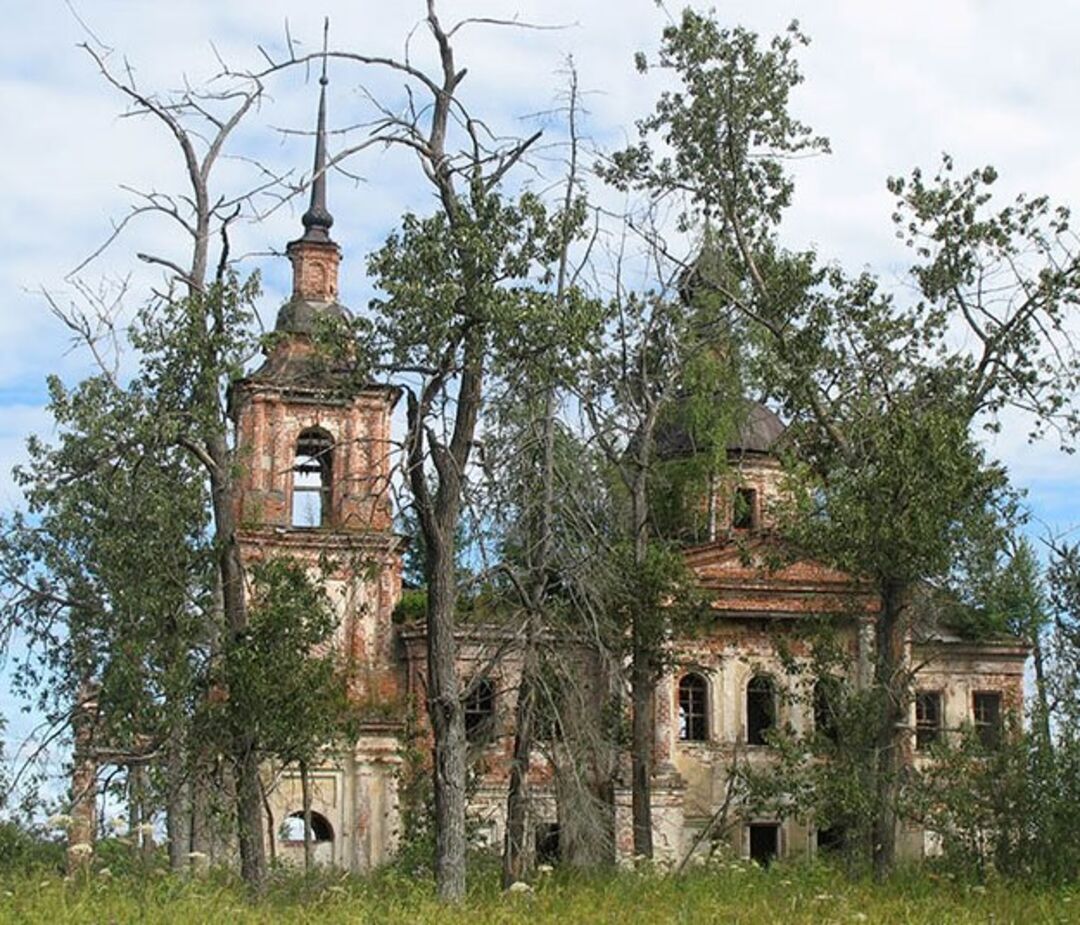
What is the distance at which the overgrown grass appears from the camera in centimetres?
1175

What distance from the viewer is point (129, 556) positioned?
2189 cm

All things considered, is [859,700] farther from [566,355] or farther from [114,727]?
[114,727]

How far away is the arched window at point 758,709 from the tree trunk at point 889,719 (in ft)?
34.4

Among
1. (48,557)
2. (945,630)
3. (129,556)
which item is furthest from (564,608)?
(945,630)

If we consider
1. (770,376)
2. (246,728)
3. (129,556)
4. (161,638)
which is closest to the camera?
(246,728)

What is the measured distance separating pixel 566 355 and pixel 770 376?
711 cm

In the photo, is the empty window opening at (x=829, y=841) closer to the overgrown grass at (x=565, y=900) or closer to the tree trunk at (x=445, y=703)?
the overgrown grass at (x=565, y=900)

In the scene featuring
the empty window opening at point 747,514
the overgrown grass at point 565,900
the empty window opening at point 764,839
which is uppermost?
the empty window opening at point 747,514

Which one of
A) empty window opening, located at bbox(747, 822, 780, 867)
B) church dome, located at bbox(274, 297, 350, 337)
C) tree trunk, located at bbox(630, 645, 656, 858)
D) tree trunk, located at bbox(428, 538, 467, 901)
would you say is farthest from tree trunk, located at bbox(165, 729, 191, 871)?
empty window opening, located at bbox(747, 822, 780, 867)

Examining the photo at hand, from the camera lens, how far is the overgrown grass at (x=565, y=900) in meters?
11.8

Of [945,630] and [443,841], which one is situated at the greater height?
[945,630]

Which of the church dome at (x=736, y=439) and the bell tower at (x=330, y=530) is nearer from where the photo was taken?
the bell tower at (x=330, y=530)

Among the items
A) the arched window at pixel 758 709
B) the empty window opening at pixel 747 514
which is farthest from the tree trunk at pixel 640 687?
the empty window opening at pixel 747 514

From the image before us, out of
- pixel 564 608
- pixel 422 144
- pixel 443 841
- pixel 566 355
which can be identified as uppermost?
pixel 422 144
